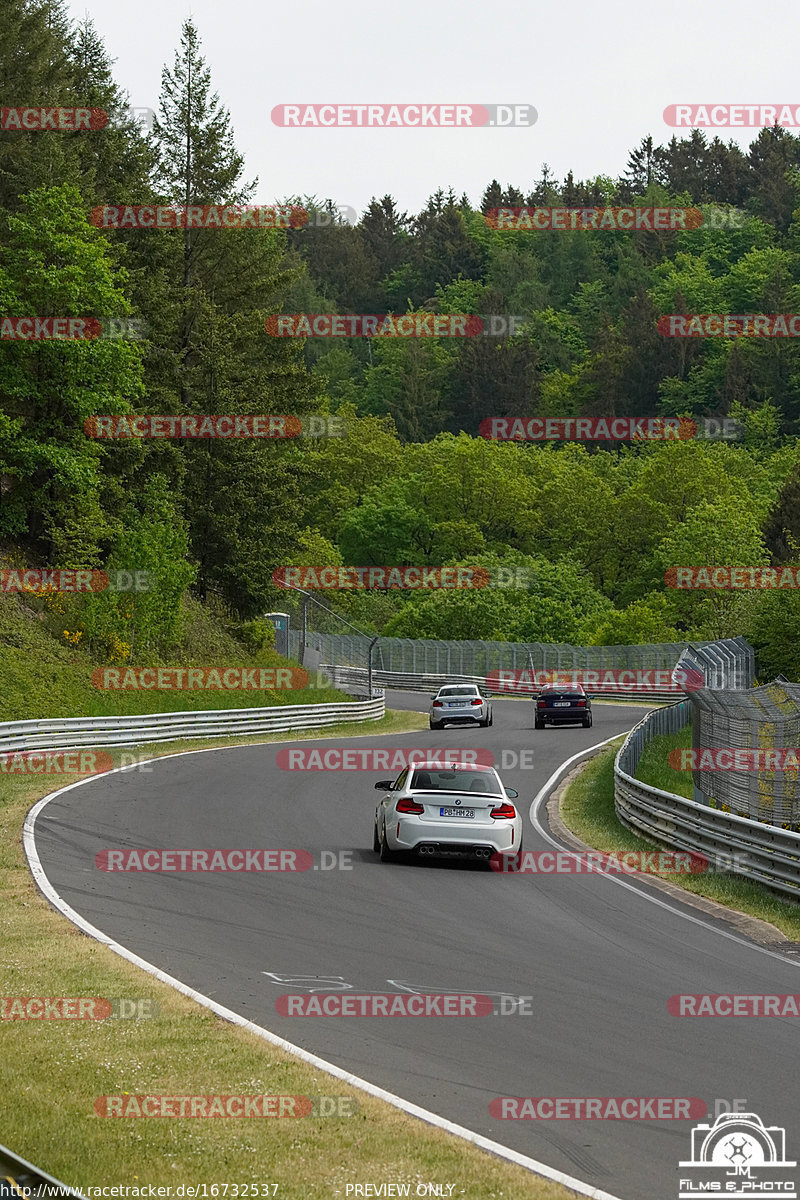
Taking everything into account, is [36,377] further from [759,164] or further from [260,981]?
[759,164]

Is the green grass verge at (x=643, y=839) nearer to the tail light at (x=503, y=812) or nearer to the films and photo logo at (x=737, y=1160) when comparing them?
the tail light at (x=503, y=812)

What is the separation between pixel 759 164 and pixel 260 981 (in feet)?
631

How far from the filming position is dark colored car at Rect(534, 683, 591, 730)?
47531 mm

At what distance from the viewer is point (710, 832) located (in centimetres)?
1814

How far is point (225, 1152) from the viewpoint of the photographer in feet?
22.0

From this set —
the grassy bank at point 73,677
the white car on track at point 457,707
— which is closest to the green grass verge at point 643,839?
the white car on track at point 457,707

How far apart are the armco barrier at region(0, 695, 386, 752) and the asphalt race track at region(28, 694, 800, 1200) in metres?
10.3

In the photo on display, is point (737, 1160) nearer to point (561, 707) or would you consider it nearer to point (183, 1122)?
point (183, 1122)

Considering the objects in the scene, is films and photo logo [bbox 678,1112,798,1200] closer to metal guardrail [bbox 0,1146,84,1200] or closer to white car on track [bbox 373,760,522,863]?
metal guardrail [bbox 0,1146,84,1200]

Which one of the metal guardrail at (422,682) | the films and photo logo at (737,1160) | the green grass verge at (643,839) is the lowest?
the metal guardrail at (422,682)

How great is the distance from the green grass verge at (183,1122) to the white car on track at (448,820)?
24.9 feet

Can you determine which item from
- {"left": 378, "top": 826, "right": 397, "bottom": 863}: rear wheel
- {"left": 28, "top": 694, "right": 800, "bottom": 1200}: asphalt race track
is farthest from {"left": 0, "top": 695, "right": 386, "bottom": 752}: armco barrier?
{"left": 378, "top": 826, "right": 397, "bottom": 863}: rear wheel

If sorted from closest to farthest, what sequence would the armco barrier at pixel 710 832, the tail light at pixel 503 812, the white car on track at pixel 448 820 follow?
the armco barrier at pixel 710 832 → the white car on track at pixel 448 820 → the tail light at pixel 503 812

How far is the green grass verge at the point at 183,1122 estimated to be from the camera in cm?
641
